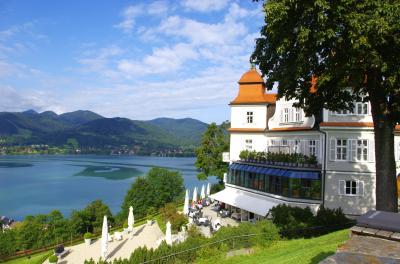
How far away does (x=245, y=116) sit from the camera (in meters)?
36.6

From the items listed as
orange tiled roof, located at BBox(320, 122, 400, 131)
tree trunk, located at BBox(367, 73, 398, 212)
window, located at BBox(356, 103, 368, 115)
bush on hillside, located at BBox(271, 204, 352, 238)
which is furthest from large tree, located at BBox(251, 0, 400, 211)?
window, located at BBox(356, 103, 368, 115)

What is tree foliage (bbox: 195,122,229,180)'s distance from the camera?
4547 cm

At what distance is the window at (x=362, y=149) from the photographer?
85.8 ft

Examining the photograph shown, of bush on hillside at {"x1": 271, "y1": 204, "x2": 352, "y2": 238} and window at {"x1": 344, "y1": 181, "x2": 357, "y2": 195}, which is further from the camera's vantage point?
window at {"x1": 344, "y1": 181, "x2": 357, "y2": 195}

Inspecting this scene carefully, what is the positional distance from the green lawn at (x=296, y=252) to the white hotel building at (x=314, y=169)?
1005cm

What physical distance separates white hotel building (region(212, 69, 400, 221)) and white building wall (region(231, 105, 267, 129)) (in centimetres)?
95

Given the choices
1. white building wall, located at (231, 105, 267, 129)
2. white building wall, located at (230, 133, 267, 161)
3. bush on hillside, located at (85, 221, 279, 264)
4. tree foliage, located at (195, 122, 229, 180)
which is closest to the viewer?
bush on hillside, located at (85, 221, 279, 264)

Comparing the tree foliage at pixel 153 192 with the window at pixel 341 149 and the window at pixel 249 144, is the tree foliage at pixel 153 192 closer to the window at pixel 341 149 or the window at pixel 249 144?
the window at pixel 249 144

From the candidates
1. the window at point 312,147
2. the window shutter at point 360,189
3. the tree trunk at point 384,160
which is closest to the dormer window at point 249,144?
the window at point 312,147

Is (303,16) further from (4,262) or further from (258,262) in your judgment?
(4,262)

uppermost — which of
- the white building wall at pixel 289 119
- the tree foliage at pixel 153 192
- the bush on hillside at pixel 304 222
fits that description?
the white building wall at pixel 289 119

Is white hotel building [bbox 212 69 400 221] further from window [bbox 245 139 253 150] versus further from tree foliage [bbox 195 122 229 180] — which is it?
tree foliage [bbox 195 122 229 180]

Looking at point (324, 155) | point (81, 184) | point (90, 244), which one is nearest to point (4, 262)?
point (90, 244)

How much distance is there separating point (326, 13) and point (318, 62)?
7.00 feet
